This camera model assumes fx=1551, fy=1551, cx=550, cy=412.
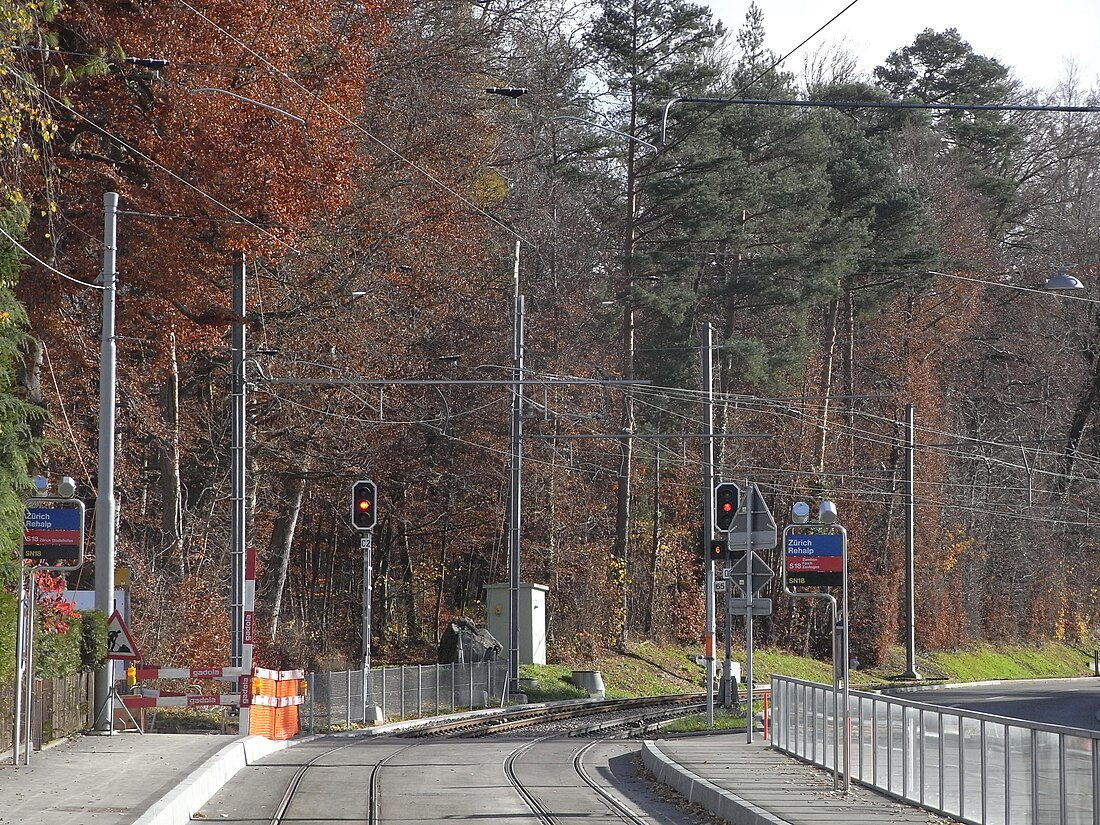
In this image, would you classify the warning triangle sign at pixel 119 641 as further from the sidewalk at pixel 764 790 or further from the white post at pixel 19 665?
the sidewalk at pixel 764 790

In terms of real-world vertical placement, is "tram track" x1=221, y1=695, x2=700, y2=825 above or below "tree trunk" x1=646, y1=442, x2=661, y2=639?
below

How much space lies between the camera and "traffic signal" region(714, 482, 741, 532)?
30220 mm

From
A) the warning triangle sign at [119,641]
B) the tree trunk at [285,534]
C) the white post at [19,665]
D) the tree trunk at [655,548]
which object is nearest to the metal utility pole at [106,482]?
the warning triangle sign at [119,641]

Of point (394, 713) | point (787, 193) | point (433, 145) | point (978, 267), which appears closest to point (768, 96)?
point (787, 193)

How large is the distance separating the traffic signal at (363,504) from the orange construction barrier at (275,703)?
134 inches

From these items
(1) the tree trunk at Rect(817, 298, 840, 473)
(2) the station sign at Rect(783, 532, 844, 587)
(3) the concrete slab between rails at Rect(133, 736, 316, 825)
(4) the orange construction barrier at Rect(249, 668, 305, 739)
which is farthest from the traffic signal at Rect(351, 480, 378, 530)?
(1) the tree trunk at Rect(817, 298, 840, 473)

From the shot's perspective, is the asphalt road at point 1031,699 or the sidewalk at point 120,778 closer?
the sidewalk at point 120,778

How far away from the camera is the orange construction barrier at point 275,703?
25.4 metres

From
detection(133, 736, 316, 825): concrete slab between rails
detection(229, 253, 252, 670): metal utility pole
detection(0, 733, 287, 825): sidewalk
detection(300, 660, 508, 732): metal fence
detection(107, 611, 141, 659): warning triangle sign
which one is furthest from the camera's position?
detection(300, 660, 508, 732): metal fence

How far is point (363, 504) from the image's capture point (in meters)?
30.3

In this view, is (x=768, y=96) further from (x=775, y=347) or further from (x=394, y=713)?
(x=394, y=713)

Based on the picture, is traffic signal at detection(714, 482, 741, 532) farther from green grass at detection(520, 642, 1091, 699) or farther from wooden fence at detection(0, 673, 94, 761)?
wooden fence at detection(0, 673, 94, 761)

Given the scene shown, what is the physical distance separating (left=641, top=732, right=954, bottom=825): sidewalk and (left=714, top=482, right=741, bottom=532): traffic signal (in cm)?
880

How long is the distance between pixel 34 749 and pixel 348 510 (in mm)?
29440
